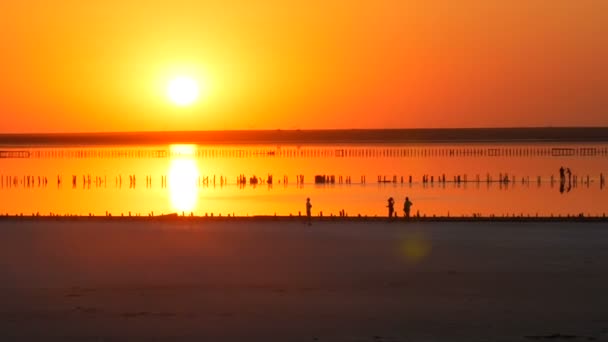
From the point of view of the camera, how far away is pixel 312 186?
7650 centimetres

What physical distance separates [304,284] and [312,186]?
56.2 metres

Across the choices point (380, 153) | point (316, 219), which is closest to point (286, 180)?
point (316, 219)

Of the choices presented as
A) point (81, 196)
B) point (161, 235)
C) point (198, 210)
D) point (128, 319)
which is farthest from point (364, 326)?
point (81, 196)

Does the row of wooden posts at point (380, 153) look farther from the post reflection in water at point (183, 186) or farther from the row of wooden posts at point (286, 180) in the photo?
the row of wooden posts at point (286, 180)

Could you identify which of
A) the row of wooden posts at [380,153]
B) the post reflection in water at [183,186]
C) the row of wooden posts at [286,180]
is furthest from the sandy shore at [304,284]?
the row of wooden posts at [380,153]

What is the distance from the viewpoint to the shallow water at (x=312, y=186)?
54844 millimetres

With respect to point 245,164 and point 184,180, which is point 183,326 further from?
point 245,164

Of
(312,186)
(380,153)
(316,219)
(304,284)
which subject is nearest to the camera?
(304,284)

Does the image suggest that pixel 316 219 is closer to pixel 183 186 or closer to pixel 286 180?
pixel 183 186

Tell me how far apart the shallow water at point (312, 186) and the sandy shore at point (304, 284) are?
20560 mm

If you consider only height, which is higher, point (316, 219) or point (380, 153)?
point (380, 153)

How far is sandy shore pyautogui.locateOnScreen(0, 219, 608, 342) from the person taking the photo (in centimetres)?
1586

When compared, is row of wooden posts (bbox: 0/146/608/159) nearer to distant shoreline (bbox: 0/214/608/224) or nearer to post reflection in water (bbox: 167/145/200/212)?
post reflection in water (bbox: 167/145/200/212)

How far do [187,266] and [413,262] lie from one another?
509 cm
